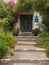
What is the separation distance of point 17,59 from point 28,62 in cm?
62

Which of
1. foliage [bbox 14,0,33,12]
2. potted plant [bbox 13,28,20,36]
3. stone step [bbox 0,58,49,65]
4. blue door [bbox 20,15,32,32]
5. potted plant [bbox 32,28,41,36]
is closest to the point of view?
stone step [bbox 0,58,49,65]

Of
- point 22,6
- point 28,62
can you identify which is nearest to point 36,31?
point 22,6

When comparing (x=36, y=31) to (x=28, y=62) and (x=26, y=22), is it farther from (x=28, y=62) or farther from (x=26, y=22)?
(x=28, y=62)

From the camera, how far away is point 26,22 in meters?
28.1

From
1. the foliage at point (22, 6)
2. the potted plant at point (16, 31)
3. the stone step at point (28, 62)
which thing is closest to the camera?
the stone step at point (28, 62)

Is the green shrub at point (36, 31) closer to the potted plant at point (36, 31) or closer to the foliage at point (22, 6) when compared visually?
Result: the potted plant at point (36, 31)

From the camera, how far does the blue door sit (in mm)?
27641

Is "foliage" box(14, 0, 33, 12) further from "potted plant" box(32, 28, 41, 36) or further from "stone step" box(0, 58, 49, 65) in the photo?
"stone step" box(0, 58, 49, 65)

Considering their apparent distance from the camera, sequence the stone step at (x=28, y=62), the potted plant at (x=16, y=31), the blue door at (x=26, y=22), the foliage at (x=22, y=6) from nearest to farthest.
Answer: the stone step at (x=28, y=62) → the foliage at (x=22, y=6) → the potted plant at (x=16, y=31) → the blue door at (x=26, y=22)

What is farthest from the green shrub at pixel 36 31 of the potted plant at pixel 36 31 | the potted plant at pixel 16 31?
the potted plant at pixel 16 31

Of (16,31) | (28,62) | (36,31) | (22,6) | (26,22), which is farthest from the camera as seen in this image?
(26,22)

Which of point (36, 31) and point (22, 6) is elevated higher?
point (22, 6)

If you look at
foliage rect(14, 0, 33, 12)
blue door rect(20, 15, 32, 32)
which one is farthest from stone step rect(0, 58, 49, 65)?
blue door rect(20, 15, 32, 32)

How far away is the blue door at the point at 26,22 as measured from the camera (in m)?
27.6
